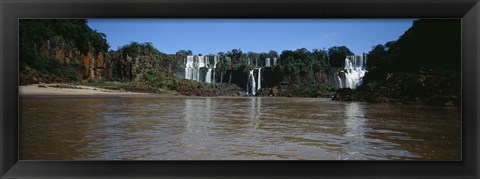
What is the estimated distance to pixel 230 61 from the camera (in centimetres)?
341

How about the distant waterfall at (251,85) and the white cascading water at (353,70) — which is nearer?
the white cascading water at (353,70)

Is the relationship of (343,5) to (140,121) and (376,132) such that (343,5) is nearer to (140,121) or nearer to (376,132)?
(376,132)

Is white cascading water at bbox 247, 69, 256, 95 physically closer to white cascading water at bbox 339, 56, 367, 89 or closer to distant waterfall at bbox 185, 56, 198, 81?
distant waterfall at bbox 185, 56, 198, 81

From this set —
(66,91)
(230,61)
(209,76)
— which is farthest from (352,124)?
(66,91)

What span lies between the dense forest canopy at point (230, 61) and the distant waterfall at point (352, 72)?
0.18 feet

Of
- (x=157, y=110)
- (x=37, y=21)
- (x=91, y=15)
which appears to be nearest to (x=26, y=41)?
(x=37, y=21)

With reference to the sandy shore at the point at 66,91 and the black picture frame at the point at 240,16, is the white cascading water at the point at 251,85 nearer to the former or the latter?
the sandy shore at the point at 66,91

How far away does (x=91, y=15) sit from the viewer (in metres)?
2.31

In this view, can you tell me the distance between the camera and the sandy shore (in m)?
2.76

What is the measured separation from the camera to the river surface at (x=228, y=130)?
2.63 meters

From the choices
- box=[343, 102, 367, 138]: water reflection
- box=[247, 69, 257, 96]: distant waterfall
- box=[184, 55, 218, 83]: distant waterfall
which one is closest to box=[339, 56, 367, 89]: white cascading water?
box=[343, 102, 367, 138]: water reflection

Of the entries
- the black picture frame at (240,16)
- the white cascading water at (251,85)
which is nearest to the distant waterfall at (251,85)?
the white cascading water at (251,85)

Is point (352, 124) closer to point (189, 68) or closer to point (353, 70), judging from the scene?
point (353, 70)

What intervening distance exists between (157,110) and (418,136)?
2.50m
